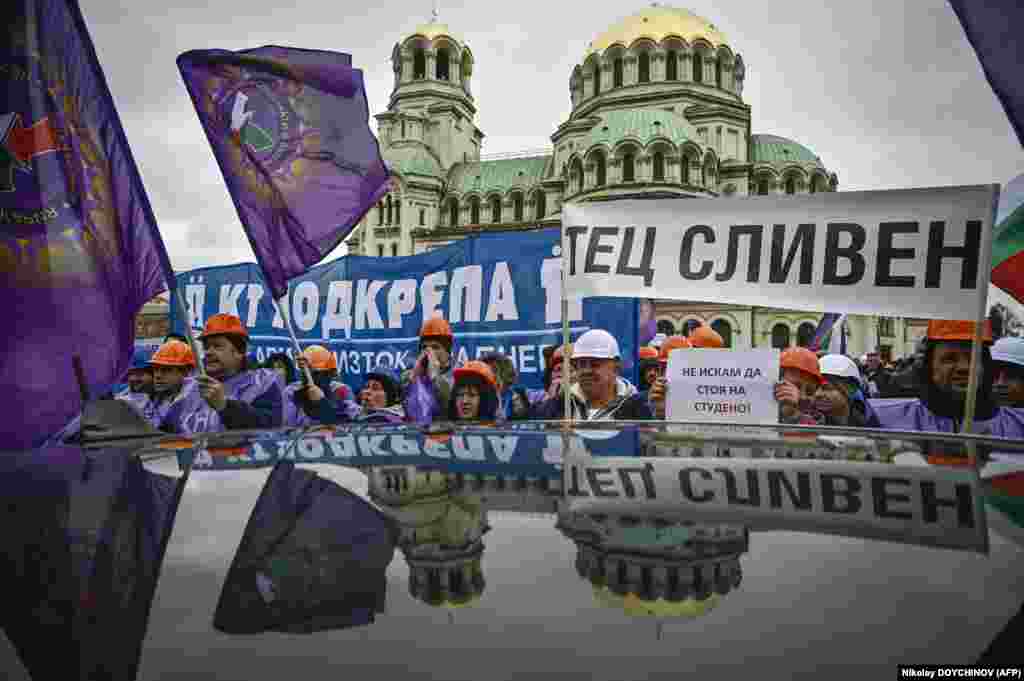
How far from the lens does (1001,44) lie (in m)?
2.54

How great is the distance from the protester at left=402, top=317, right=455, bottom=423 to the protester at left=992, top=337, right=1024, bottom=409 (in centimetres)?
324

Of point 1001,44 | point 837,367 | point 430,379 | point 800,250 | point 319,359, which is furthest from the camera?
point 319,359

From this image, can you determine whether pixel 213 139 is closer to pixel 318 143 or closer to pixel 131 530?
pixel 318 143

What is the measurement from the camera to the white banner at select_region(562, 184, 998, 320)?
299 cm

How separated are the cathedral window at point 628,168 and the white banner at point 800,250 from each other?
31.5m

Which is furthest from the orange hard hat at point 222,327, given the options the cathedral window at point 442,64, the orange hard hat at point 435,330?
the cathedral window at point 442,64

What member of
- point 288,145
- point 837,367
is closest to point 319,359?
point 288,145

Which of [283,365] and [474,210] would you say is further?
[474,210]

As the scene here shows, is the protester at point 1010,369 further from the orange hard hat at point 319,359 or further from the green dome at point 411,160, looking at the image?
the green dome at point 411,160

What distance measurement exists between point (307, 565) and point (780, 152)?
1577 inches

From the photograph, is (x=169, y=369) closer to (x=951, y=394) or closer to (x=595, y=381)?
(x=595, y=381)

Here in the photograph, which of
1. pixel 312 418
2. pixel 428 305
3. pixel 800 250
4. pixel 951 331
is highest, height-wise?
pixel 800 250

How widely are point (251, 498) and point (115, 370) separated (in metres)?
1.76

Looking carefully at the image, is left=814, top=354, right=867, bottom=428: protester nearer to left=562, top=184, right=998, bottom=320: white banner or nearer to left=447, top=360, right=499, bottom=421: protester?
left=562, top=184, right=998, bottom=320: white banner
